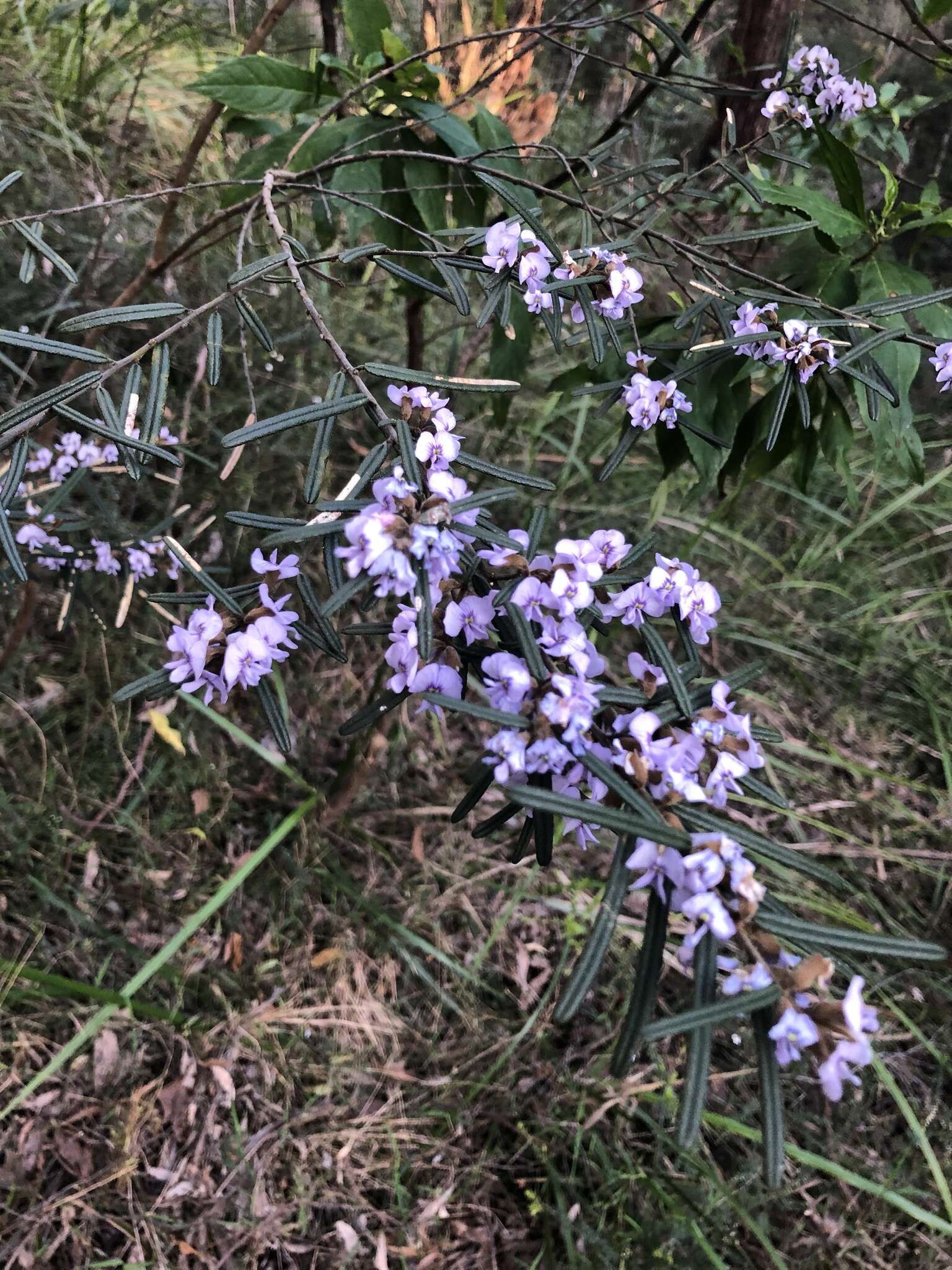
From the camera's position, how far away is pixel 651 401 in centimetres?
83

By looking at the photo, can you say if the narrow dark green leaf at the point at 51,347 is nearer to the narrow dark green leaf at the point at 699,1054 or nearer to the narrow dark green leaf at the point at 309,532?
the narrow dark green leaf at the point at 309,532

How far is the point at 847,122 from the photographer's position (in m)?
1.20

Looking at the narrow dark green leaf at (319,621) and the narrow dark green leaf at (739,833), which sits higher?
the narrow dark green leaf at (319,621)

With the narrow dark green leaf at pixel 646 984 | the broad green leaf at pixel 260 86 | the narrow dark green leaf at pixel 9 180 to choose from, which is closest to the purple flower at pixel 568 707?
the narrow dark green leaf at pixel 646 984

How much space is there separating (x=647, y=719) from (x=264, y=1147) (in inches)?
49.3

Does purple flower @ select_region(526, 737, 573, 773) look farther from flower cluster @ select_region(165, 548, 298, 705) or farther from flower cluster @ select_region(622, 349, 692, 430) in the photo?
flower cluster @ select_region(622, 349, 692, 430)

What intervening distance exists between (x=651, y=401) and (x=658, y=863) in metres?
0.52

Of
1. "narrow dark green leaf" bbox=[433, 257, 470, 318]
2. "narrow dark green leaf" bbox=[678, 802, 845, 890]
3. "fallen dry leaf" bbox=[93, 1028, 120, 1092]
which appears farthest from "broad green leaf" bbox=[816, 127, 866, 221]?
"fallen dry leaf" bbox=[93, 1028, 120, 1092]

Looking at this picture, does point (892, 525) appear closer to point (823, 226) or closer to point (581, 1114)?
point (823, 226)

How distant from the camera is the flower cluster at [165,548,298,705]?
58cm

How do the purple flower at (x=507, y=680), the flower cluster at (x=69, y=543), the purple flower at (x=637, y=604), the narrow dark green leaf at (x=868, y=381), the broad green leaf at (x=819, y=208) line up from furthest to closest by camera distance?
the flower cluster at (x=69, y=543), the broad green leaf at (x=819, y=208), the narrow dark green leaf at (x=868, y=381), the purple flower at (x=637, y=604), the purple flower at (x=507, y=680)

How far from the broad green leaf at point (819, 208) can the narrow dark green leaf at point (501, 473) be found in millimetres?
653

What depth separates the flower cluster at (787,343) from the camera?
753mm

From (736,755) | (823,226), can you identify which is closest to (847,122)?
(823,226)
